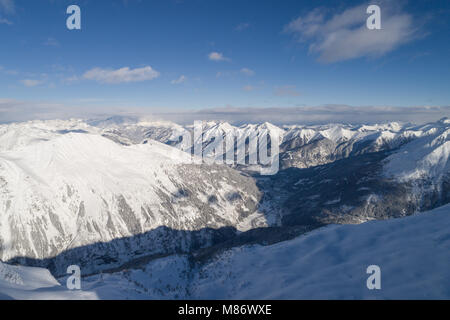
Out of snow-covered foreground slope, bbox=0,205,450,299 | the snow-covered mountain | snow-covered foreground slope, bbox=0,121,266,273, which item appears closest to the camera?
snow-covered foreground slope, bbox=0,205,450,299

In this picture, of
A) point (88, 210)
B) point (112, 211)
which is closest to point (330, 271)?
point (112, 211)

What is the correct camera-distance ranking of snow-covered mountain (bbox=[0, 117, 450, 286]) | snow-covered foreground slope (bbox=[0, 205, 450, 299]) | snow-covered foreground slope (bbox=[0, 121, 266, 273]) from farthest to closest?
snow-covered foreground slope (bbox=[0, 121, 266, 273])
snow-covered mountain (bbox=[0, 117, 450, 286])
snow-covered foreground slope (bbox=[0, 205, 450, 299])

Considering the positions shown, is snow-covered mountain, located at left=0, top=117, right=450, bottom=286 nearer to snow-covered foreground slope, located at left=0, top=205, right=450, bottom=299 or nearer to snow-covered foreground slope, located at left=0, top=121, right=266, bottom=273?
snow-covered foreground slope, located at left=0, top=121, right=266, bottom=273

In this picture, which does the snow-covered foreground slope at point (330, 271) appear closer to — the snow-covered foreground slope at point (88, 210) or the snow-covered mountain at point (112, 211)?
the snow-covered mountain at point (112, 211)

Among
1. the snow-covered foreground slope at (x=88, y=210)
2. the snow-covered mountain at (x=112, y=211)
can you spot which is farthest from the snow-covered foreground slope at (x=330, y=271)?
the snow-covered foreground slope at (x=88, y=210)

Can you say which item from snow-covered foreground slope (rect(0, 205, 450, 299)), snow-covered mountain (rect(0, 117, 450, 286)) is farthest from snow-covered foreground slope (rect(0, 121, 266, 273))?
snow-covered foreground slope (rect(0, 205, 450, 299))
